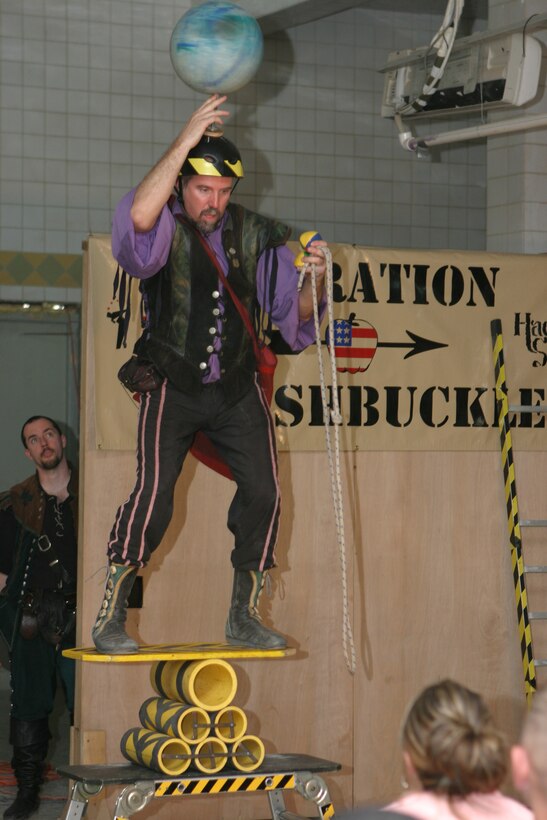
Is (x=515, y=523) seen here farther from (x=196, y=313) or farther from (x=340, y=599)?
(x=196, y=313)

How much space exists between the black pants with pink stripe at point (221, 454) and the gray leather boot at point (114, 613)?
6cm

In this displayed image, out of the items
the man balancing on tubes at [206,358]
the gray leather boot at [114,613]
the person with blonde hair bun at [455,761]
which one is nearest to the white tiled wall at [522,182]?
the man balancing on tubes at [206,358]

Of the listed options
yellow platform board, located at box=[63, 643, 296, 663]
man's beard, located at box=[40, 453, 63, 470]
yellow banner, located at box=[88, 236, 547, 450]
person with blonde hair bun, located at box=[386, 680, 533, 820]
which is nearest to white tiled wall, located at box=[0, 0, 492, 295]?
man's beard, located at box=[40, 453, 63, 470]

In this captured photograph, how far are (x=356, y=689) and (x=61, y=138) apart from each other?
12.9ft

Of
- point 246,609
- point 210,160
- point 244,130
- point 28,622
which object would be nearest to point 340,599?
point 246,609

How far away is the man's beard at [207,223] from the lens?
4672mm

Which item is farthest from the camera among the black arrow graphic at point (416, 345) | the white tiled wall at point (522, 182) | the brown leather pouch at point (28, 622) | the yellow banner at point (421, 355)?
the white tiled wall at point (522, 182)

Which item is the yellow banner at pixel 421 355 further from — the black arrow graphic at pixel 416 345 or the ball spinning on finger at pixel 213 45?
the ball spinning on finger at pixel 213 45

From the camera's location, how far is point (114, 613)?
15.5ft

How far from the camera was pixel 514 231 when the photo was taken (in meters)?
7.36

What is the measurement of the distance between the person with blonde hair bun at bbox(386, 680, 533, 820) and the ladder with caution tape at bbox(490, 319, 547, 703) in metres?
3.74

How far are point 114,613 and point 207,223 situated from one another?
1.42 meters

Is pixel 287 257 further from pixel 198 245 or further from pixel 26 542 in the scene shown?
pixel 26 542

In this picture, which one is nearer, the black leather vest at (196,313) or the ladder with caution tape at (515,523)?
the black leather vest at (196,313)
